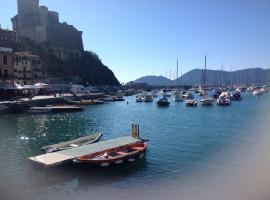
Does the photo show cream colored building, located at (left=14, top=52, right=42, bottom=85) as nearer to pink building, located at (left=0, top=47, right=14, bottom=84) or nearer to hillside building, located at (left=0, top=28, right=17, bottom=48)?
hillside building, located at (left=0, top=28, right=17, bottom=48)

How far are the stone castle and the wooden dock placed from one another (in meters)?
122

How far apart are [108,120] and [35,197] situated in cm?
3746

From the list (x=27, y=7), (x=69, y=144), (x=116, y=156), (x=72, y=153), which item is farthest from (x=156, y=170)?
(x=27, y=7)

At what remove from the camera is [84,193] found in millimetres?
19641

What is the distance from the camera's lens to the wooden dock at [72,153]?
2216cm

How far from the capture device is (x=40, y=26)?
14100 centimetres

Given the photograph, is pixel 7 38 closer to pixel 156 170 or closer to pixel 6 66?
pixel 6 66

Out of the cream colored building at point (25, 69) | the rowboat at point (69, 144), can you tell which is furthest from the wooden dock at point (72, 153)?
the cream colored building at point (25, 69)

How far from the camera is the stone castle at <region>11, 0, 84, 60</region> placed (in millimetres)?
140500

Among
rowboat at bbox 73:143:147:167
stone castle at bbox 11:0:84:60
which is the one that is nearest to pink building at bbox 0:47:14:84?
rowboat at bbox 73:143:147:167

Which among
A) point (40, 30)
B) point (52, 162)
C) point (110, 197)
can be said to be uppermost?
point (40, 30)

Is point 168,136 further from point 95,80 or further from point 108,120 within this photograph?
point 95,80

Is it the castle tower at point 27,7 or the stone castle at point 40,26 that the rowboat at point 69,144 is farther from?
the castle tower at point 27,7

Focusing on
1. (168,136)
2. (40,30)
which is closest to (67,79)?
(40,30)
